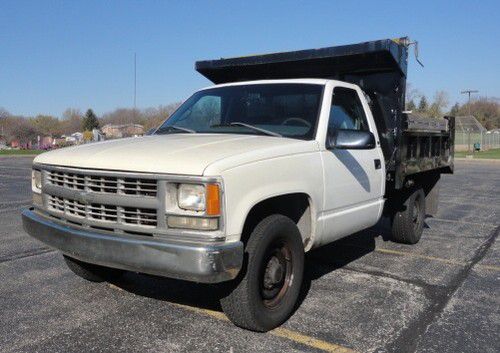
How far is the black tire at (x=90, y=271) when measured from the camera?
4.81 metres

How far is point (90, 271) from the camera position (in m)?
4.87

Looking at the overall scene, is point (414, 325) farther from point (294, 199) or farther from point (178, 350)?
point (178, 350)

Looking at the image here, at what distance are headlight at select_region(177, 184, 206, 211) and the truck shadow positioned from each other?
69 centimetres

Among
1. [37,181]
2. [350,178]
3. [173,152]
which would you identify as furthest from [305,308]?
[37,181]

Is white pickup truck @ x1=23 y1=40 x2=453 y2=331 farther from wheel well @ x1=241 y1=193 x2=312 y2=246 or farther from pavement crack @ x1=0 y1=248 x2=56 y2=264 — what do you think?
pavement crack @ x1=0 y1=248 x2=56 y2=264

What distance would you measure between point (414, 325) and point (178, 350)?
1860 mm

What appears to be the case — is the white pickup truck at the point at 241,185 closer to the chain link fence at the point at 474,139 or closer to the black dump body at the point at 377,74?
the black dump body at the point at 377,74

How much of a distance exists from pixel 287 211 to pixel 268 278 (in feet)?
2.08

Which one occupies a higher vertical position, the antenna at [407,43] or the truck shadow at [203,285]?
the antenna at [407,43]

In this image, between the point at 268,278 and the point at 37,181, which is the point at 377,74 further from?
the point at 37,181

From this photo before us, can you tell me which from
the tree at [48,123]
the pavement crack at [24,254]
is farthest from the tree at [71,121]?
the pavement crack at [24,254]

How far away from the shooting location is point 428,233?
798 centimetres

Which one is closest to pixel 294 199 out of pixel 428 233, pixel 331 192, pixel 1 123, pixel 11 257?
pixel 331 192

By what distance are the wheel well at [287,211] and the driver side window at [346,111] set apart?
31.8 inches
